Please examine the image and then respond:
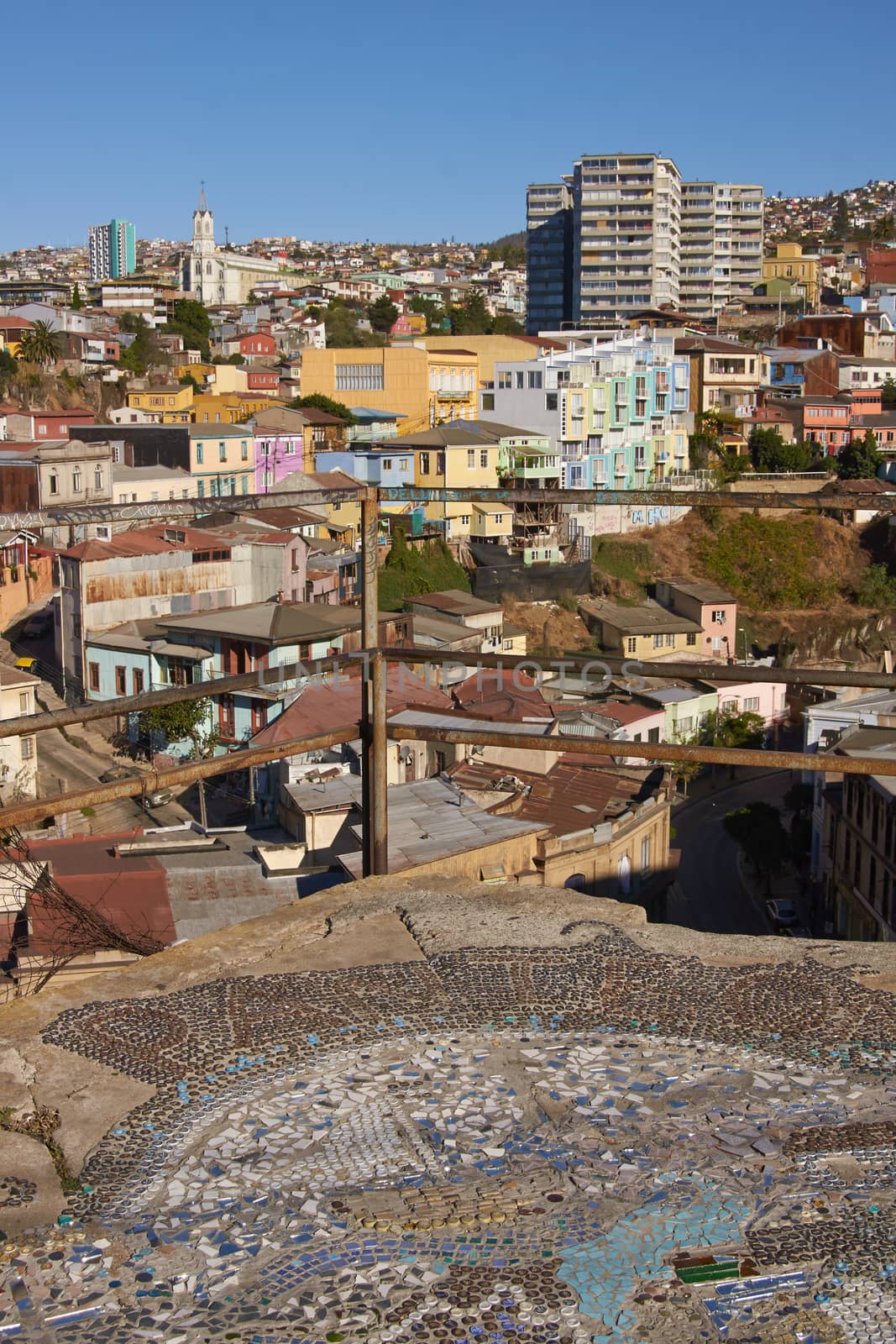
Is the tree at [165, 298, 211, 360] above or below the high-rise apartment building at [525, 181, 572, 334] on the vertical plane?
below

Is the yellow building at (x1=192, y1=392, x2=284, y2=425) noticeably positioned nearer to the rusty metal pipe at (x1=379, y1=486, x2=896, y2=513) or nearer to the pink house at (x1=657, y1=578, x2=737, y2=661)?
the pink house at (x1=657, y1=578, x2=737, y2=661)

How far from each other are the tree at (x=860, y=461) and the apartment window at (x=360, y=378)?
10.6m

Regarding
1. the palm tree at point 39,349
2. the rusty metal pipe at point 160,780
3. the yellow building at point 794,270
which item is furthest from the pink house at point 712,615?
the yellow building at point 794,270

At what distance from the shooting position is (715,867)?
15023mm

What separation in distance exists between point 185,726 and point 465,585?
997cm

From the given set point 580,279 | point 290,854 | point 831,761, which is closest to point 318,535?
point 290,854

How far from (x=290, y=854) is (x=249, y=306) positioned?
4817 centimetres

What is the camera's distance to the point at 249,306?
5353 cm

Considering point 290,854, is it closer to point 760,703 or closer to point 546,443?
point 760,703

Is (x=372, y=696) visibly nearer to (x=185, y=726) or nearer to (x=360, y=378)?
(x=185, y=726)

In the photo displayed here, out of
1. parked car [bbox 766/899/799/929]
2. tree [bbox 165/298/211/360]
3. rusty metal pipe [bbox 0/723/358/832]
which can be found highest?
tree [bbox 165/298/211/360]

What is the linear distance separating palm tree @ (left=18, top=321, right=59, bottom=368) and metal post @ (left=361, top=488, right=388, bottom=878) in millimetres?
33160

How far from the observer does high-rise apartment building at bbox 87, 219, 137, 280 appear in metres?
88.7

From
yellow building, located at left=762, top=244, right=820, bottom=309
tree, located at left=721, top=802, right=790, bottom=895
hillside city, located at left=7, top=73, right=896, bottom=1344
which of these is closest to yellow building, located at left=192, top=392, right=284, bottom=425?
hillside city, located at left=7, top=73, right=896, bottom=1344
